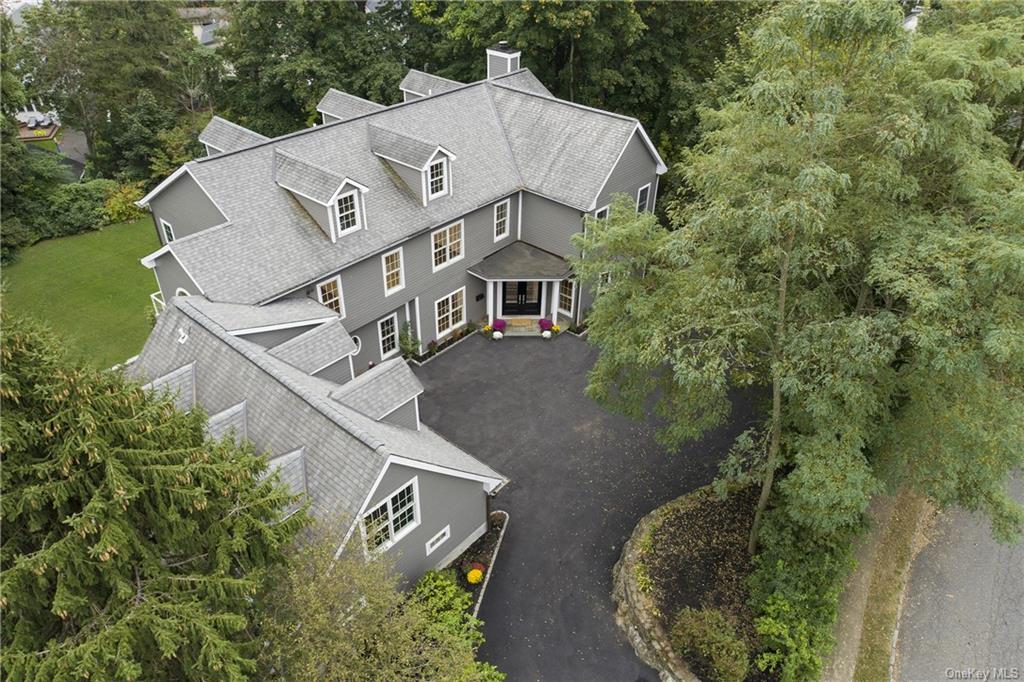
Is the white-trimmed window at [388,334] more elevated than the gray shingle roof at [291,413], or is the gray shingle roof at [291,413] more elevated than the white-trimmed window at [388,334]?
the gray shingle roof at [291,413]

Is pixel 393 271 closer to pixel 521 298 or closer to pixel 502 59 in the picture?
pixel 521 298

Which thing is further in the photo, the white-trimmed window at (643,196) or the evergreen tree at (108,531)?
the white-trimmed window at (643,196)

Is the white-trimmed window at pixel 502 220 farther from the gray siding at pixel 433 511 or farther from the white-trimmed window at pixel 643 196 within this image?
the gray siding at pixel 433 511

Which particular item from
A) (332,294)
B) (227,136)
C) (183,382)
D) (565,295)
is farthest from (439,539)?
(227,136)

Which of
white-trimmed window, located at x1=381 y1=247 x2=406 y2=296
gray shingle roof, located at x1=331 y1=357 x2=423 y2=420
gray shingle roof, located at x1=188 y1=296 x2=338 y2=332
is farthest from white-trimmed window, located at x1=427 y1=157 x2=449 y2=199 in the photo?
gray shingle roof, located at x1=331 y1=357 x2=423 y2=420

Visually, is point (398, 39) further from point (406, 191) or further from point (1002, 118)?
point (1002, 118)

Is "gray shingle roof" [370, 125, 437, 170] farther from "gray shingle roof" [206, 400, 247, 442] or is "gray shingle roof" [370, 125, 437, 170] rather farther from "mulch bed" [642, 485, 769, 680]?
"mulch bed" [642, 485, 769, 680]

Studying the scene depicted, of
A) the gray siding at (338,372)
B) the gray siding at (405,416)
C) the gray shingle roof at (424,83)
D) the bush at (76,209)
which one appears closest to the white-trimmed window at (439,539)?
the gray siding at (405,416)

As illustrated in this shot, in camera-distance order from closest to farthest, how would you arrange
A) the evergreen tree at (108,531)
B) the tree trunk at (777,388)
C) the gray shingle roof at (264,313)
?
the evergreen tree at (108,531), the tree trunk at (777,388), the gray shingle roof at (264,313)
